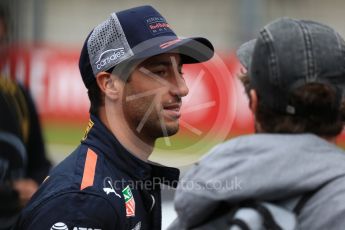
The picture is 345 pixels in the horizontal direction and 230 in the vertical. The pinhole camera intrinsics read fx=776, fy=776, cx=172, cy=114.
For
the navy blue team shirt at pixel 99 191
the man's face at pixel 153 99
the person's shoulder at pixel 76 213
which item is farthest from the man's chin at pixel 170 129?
the person's shoulder at pixel 76 213

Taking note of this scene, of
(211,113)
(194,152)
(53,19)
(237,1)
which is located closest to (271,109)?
(194,152)

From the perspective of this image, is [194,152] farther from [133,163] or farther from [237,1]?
[237,1]

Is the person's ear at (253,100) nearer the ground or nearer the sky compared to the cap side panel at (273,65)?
nearer the ground

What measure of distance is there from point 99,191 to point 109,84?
0.41m

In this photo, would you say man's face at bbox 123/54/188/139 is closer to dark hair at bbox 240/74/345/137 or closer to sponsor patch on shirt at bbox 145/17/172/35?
sponsor patch on shirt at bbox 145/17/172/35

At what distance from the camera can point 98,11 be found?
8055 mm

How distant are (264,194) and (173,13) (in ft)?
21.2

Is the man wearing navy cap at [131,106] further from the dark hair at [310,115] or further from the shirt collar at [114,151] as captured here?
the dark hair at [310,115]

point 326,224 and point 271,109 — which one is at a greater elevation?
point 271,109

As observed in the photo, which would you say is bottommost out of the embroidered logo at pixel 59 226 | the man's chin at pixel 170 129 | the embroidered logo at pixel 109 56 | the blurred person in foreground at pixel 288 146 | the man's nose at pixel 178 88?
the embroidered logo at pixel 59 226

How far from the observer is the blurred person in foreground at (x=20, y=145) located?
328 cm

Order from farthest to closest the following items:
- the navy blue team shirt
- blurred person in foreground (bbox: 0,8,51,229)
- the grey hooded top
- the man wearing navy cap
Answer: blurred person in foreground (bbox: 0,8,51,229)
the man wearing navy cap
the navy blue team shirt
the grey hooded top

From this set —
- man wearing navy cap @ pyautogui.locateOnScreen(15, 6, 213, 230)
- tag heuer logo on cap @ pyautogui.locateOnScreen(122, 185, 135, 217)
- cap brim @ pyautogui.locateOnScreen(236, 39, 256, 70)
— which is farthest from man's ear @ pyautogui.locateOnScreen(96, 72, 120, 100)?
cap brim @ pyautogui.locateOnScreen(236, 39, 256, 70)

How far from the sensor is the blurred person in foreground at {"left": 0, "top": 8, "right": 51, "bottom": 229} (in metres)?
3.28
